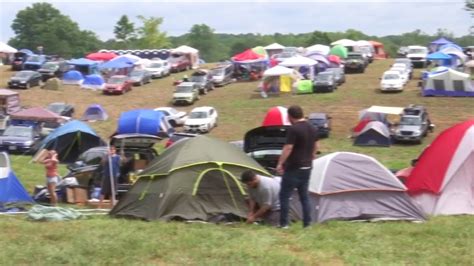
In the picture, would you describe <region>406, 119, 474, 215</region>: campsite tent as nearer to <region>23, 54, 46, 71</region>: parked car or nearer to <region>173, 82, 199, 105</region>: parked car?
<region>173, 82, 199, 105</region>: parked car

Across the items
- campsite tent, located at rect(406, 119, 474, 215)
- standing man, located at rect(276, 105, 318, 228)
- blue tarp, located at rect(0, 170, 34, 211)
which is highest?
standing man, located at rect(276, 105, 318, 228)

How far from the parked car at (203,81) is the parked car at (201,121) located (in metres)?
8.90

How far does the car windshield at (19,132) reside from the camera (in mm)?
28812

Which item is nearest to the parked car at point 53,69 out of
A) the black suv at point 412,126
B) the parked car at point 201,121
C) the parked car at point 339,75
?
the parked car at point 201,121

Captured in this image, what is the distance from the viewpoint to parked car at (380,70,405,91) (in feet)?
138

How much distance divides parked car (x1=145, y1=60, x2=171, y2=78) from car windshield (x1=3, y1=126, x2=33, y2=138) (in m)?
23.0

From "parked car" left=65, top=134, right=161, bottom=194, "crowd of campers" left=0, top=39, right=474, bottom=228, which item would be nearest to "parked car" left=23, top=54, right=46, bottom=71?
"crowd of campers" left=0, top=39, right=474, bottom=228

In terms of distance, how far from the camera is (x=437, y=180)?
37.6ft

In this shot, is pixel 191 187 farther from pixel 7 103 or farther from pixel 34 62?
pixel 34 62

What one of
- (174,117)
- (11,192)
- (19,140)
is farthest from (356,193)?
(174,117)

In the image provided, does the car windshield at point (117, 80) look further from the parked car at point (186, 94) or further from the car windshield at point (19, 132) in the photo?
the car windshield at point (19, 132)

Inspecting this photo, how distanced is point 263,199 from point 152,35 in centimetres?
8643

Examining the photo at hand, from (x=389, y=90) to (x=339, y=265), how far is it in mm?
36375

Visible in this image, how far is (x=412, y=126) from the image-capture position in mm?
30250
